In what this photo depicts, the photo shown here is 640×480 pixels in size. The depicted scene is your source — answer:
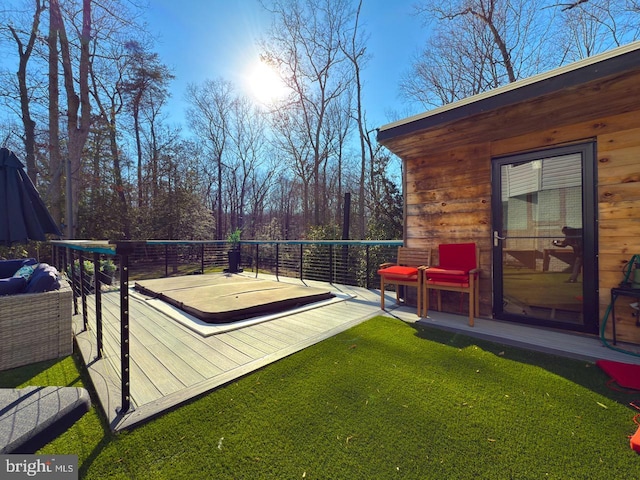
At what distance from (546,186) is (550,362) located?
192 cm

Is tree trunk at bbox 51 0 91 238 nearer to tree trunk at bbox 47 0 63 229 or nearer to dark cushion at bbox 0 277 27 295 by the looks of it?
tree trunk at bbox 47 0 63 229

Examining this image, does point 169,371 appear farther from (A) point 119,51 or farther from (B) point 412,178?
(A) point 119,51

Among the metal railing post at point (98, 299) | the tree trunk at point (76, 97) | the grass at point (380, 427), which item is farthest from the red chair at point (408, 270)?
the tree trunk at point (76, 97)

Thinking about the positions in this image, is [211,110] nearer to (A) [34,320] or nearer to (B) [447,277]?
(A) [34,320]

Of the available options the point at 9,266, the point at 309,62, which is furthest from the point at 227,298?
the point at 309,62

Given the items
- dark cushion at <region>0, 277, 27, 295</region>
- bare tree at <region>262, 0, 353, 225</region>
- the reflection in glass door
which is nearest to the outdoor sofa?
dark cushion at <region>0, 277, 27, 295</region>

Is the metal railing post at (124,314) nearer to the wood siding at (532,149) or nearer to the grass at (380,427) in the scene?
the grass at (380,427)

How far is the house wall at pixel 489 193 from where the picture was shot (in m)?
2.62

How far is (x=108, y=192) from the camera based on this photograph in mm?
11023

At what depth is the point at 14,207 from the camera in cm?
269

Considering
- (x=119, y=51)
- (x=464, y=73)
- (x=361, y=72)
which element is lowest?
(x=464, y=73)

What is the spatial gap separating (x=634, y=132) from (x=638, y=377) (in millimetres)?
2190

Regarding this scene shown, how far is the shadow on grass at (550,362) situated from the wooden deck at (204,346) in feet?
0.55

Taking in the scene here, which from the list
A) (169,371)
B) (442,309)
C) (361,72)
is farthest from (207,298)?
(361,72)
